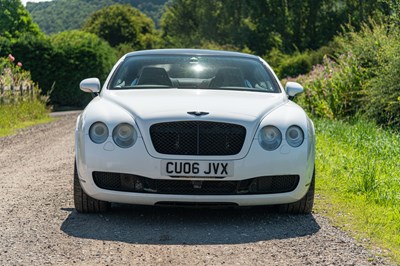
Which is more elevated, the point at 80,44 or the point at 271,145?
the point at 271,145

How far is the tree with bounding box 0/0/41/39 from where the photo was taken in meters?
76.5

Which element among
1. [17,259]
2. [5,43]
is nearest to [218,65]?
[17,259]

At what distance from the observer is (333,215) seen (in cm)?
628

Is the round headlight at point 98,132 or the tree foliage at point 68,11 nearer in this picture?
the round headlight at point 98,132

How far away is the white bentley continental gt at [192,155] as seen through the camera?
5754mm

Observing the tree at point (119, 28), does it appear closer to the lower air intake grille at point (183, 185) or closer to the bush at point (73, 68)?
the bush at point (73, 68)

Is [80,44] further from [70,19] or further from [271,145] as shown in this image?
[70,19]

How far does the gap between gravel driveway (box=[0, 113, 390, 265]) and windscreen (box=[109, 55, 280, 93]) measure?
1.31 m

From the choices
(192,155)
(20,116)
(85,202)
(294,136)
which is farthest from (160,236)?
(20,116)

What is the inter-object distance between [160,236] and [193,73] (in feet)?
8.28

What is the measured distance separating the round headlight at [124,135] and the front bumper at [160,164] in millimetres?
54

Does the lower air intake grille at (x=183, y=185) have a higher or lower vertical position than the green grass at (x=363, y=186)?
higher

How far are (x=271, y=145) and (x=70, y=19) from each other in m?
147

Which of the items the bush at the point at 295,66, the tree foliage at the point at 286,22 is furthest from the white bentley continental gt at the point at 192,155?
the tree foliage at the point at 286,22
